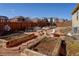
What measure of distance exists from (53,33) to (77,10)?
37cm

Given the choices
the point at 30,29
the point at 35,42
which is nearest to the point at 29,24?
the point at 30,29

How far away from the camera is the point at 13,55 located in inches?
85.6

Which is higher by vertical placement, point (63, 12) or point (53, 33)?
point (63, 12)

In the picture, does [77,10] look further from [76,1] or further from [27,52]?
[27,52]

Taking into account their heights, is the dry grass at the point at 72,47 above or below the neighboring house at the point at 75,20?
below

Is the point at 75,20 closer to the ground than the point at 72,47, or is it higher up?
higher up

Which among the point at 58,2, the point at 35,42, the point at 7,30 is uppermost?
the point at 58,2

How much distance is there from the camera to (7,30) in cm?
219

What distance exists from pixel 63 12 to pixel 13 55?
0.74 meters

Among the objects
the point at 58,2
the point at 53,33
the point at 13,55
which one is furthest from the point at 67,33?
the point at 13,55

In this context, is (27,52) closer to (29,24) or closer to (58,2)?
(29,24)

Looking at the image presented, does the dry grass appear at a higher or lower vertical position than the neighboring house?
lower

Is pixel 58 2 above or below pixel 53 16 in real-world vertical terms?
above

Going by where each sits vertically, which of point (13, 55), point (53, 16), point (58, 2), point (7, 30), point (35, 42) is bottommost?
point (13, 55)
